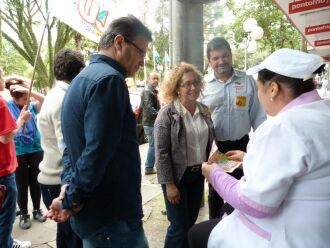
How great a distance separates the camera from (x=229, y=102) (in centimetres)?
306

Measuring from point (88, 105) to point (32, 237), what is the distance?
2.84m

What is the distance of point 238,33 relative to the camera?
20.5 meters

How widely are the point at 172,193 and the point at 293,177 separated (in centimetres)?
139

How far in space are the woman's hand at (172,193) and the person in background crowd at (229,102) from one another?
1.79 feet

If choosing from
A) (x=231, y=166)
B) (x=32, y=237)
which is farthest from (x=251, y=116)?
(x=32, y=237)

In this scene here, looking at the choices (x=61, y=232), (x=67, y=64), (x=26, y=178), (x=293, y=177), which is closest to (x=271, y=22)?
(x=26, y=178)

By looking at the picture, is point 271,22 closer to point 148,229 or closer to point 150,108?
point 150,108

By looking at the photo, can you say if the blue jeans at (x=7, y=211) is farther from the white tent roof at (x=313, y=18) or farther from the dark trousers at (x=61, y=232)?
the white tent roof at (x=313, y=18)

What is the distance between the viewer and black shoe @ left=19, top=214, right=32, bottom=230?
12.9 ft

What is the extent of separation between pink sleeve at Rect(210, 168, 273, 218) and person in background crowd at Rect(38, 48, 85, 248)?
4.37ft

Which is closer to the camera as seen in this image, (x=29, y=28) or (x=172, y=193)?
(x=172, y=193)

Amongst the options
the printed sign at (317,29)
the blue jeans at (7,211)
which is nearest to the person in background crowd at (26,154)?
the blue jeans at (7,211)

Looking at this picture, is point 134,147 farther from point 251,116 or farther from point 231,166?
point 251,116

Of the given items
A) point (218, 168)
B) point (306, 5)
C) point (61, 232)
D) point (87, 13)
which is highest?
point (306, 5)
